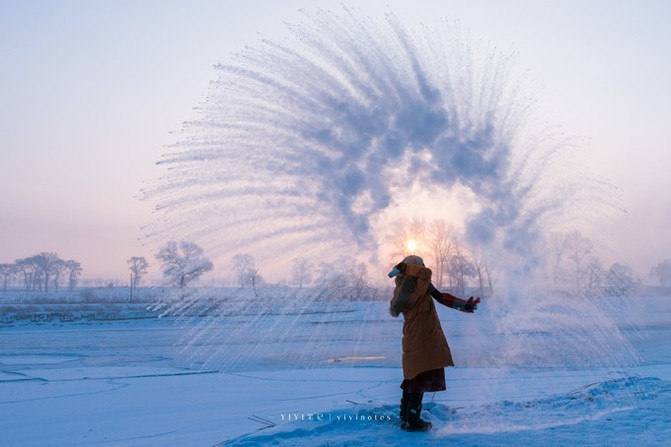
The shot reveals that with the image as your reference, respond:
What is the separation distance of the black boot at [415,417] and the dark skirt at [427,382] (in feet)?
0.19

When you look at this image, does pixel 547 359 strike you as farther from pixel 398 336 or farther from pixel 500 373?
pixel 398 336

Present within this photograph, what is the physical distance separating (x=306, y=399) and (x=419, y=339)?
9.41ft

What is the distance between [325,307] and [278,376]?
34716mm

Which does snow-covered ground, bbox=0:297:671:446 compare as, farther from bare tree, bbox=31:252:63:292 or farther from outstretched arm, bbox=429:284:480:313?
bare tree, bbox=31:252:63:292

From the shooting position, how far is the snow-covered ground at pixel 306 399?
4777 mm

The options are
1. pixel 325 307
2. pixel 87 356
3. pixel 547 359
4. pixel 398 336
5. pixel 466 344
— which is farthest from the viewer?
pixel 325 307

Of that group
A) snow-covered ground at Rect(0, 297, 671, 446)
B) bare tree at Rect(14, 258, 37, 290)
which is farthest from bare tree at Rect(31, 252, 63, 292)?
snow-covered ground at Rect(0, 297, 671, 446)

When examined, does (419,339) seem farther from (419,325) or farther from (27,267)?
(27,267)

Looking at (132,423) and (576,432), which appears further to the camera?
(132,423)

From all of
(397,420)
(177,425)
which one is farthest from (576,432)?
(177,425)

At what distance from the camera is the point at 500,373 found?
9680 mm

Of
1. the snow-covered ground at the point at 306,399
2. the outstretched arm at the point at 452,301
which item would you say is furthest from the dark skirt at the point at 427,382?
the outstretched arm at the point at 452,301

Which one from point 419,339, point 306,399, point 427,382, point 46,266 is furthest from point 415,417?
point 46,266

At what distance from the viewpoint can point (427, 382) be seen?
493 cm
